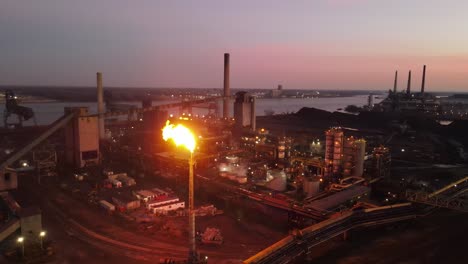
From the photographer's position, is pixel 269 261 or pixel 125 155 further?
pixel 125 155

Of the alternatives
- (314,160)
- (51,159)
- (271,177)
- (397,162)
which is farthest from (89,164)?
(397,162)

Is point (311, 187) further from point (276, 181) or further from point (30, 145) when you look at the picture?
point (30, 145)

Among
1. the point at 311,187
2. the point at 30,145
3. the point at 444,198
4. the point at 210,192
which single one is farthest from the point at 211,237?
the point at 30,145

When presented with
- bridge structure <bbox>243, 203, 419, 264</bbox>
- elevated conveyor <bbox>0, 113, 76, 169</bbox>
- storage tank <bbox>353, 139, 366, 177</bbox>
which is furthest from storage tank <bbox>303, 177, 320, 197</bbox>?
elevated conveyor <bbox>0, 113, 76, 169</bbox>

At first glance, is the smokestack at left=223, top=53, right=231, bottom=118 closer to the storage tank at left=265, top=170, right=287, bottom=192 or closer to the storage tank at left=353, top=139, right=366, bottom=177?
the storage tank at left=265, top=170, right=287, bottom=192

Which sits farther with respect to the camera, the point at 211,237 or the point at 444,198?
the point at 444,198

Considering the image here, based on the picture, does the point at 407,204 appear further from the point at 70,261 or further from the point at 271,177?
the point at 70,261

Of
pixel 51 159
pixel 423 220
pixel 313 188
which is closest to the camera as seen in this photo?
pixel 423 220

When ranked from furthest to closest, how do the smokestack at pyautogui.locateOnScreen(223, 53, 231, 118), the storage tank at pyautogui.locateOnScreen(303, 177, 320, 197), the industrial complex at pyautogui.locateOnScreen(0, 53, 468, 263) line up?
the smokestack at pyautogui.locateOnScreen(223, 53, 231, 118) → the storage tank at pyautogui.locateOnScreen(303, 177, 320, 197) → the industrial complex at pyautogui.locateOnScreen(0, 53, 468, 263)
